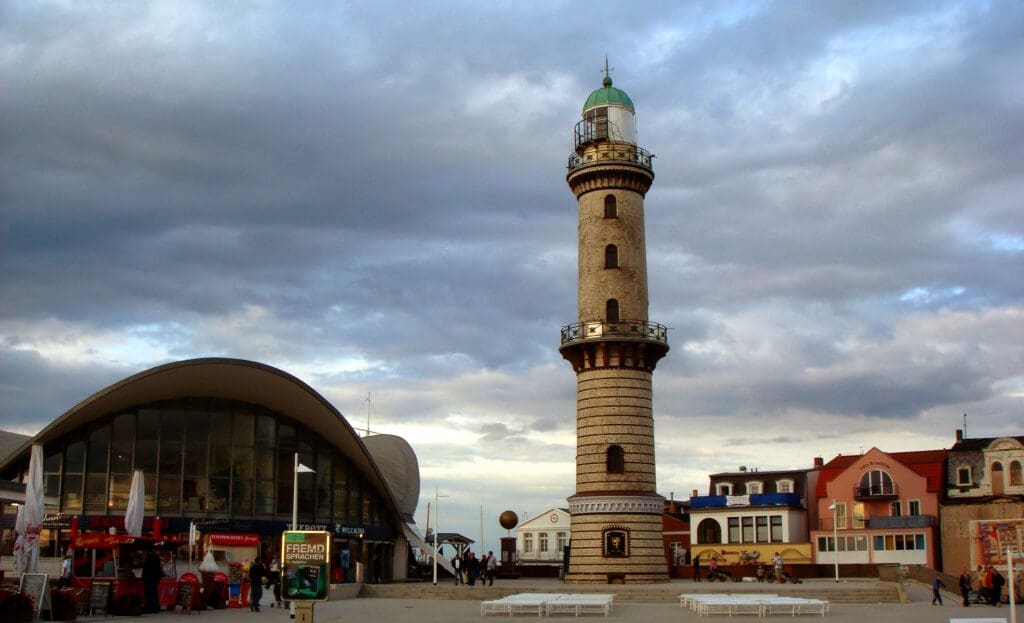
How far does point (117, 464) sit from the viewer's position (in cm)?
4619

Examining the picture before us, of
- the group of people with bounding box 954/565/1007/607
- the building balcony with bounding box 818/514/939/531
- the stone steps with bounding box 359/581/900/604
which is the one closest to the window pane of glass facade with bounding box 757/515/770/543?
the building balcony with bounding box 818/514/939/531

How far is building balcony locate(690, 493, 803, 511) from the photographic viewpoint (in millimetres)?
62125

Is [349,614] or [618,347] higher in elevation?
[618,347]

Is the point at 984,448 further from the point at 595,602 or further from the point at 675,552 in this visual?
the point at 595,602

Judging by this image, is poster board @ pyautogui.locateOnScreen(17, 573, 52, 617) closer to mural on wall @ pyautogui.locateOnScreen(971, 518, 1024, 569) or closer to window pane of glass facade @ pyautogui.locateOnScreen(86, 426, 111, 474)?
window pane of glass facade @ pyautogui.locateOnScreen(86, 426, 111, 474)

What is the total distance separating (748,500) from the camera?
62906mm

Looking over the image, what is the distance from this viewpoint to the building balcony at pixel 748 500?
204 ft

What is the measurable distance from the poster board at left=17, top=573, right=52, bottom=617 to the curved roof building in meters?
19.6

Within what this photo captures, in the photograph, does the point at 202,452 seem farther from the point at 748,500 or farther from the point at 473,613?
the point at 748,500

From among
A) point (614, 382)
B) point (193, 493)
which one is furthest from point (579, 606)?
point (193, 493)

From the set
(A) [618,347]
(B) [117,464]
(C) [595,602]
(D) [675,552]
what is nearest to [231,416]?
(B) [117,464]

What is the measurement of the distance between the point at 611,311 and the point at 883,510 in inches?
876

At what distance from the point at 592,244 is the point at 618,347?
4578mm

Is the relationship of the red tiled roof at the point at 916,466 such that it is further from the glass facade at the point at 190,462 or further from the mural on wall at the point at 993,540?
the glass facade at the point at 190,462
